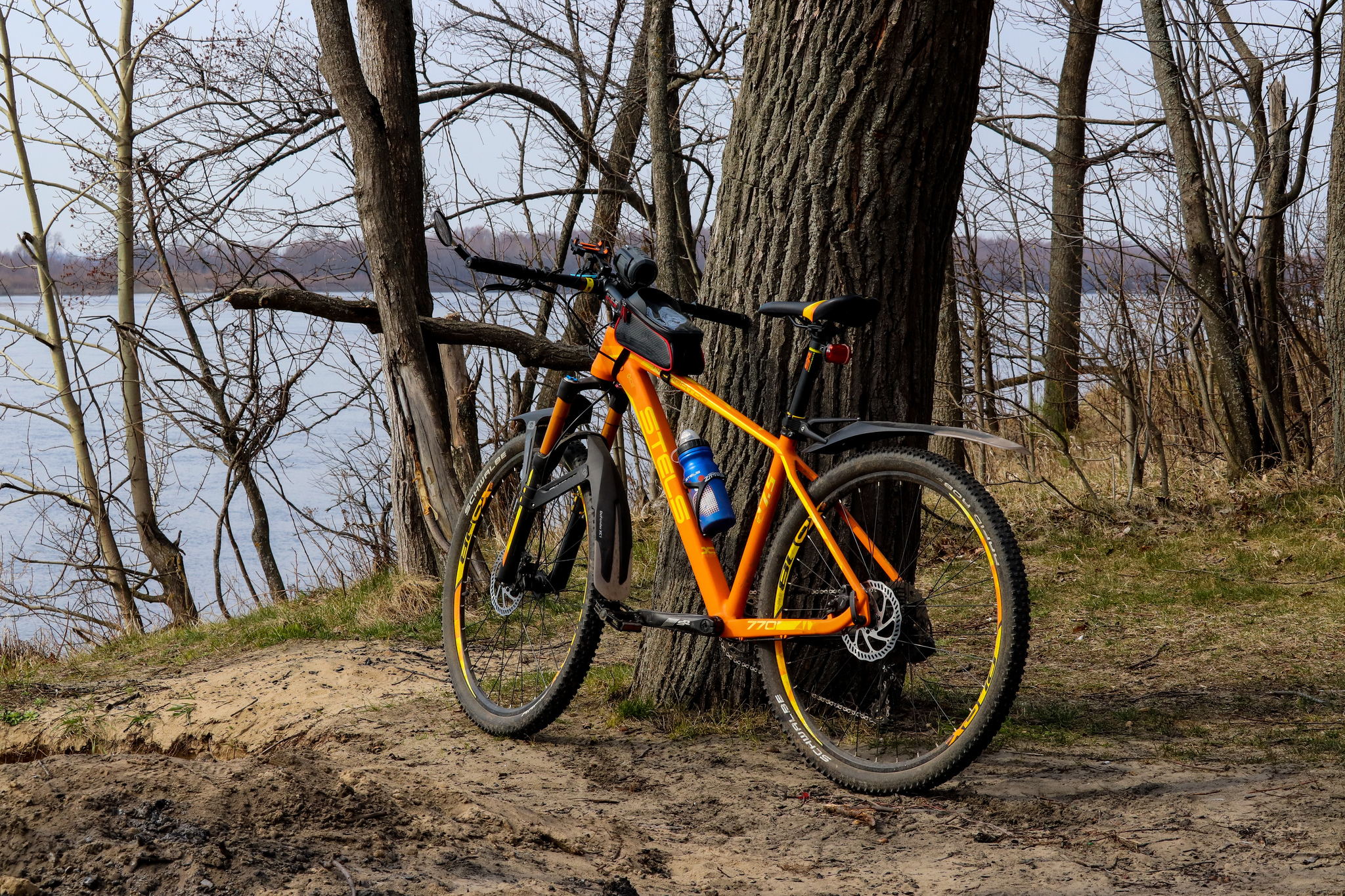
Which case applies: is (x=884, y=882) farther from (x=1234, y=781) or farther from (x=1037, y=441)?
(x=1037, y=441)

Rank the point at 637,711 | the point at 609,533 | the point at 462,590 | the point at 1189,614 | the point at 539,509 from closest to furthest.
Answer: the point at 609,533, the point at 637,711, the point at 539,509, the point at 462,590, the point at 1189,614

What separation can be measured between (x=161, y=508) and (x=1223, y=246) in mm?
11438

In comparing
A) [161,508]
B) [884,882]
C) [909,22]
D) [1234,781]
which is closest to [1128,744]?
[1234,781]

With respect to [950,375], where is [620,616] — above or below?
below

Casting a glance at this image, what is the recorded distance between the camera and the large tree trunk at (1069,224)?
7.35m

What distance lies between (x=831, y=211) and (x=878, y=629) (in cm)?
A: 136

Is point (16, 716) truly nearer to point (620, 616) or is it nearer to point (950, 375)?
point (620, 616)

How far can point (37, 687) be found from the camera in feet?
15.7

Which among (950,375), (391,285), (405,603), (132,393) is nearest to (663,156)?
(950,375)

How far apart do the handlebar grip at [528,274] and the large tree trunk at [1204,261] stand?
17.0ft

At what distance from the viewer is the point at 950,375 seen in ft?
26.9

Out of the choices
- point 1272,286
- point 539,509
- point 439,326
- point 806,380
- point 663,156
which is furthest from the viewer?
point 663,156

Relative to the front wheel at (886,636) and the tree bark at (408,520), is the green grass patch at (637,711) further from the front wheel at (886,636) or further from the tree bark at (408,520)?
the tree bark at (408,520)

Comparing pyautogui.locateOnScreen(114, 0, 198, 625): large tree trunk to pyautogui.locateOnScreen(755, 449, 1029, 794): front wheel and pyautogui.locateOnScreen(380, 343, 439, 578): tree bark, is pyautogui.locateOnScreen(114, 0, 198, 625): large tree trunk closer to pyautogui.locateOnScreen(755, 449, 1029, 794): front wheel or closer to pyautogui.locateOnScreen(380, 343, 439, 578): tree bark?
pyautogui.locateOnScreen(380, 343, 439, 578): tree bark
